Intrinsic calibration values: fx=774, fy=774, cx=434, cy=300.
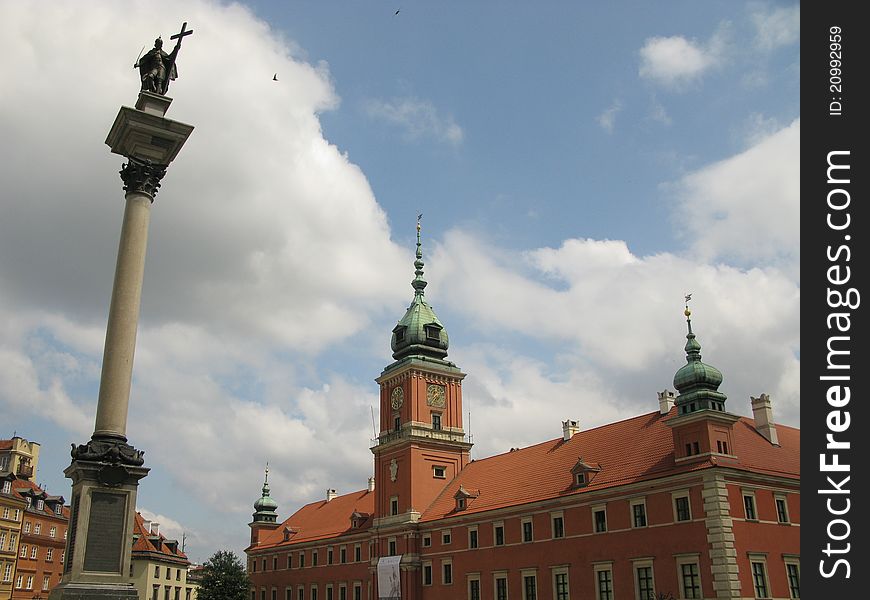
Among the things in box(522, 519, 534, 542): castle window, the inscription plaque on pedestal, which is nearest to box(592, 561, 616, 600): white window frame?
box(522, 519, 534, 542): castle window

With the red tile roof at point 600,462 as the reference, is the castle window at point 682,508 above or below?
below

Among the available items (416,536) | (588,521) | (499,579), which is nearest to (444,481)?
(416,536)

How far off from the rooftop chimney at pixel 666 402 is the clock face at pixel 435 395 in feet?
63.7

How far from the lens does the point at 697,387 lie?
125 feet

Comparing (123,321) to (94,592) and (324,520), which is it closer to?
(94,592)

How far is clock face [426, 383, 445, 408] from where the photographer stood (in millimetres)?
59000

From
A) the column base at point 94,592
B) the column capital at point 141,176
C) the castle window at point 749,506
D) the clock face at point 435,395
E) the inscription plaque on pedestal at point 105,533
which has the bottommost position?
the column base at point 94,592

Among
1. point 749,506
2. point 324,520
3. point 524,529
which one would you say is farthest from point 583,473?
point 324,520

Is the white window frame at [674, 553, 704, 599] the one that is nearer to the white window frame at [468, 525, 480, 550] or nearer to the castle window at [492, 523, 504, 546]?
the castle window at [492, 523, 504, 546]

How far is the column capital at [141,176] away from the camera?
18438 mm

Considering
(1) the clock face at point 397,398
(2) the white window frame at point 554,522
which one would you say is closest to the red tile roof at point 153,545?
(1) the clock face at point 397,398

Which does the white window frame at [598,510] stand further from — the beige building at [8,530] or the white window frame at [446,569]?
the beige building at [8,530]
